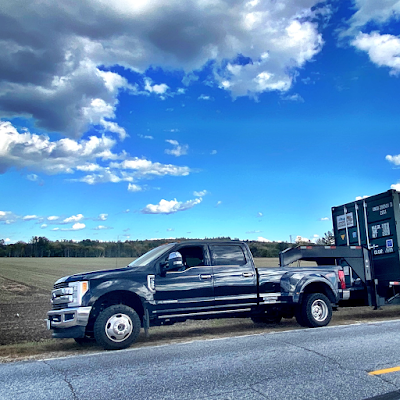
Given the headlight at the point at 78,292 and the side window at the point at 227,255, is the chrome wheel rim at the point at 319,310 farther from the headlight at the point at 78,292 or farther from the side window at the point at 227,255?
the headlight at the point at 78,292

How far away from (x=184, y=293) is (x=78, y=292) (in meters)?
2.04

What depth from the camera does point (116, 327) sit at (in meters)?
7.53

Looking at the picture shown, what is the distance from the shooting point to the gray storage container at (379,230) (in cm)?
1146

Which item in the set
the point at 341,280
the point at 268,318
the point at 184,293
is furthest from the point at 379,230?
the point at 184,293

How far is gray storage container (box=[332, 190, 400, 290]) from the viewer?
11.5m

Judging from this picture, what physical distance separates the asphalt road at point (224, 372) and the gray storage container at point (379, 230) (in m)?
4.06

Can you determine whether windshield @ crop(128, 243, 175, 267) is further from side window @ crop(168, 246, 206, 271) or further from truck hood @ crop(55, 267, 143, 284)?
truck hood @ crop(55, 267, 143, 284)

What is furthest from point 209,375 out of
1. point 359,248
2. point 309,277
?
point 359,248

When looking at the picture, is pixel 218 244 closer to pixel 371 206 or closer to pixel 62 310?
pixel 62 310

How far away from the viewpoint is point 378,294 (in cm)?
1146

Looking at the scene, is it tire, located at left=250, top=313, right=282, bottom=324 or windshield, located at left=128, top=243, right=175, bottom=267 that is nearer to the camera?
windshield, located at left=128, top=243, right=175, bottom=267

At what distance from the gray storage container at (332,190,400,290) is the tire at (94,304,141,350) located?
23.9 ft

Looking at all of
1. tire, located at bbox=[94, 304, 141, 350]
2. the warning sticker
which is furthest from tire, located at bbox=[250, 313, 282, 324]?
the warning sticker

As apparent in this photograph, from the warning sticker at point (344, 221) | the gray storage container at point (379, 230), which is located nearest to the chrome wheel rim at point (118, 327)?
the gray storage container at point (379, 230)
